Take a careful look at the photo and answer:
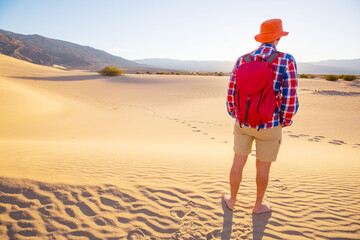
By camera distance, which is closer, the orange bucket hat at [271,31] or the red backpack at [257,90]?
the red backpack at [257,90]

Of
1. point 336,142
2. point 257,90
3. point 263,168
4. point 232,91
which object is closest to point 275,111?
point 257,90

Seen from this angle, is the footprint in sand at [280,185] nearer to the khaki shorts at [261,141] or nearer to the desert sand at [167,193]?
the desert sand at [167,193]

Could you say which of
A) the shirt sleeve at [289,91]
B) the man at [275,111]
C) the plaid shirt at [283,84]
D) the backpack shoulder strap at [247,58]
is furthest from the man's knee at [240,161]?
the backpack shoulder strap at [247,58]

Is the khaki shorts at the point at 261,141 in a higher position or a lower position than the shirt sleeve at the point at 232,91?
lower

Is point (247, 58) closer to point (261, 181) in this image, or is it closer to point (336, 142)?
point (261, 181)

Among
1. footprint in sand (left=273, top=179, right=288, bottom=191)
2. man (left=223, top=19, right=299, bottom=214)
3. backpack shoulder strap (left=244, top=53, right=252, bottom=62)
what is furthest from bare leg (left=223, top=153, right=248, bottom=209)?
footprint in sand (left=273, top=179, right=288, bottom=191)

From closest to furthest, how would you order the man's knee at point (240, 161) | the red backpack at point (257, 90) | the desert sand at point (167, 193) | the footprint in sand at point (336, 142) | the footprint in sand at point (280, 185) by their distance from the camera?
the red backpack at point (257, 90) → the desert sand at point (167, 193) → the man's knee at point (240, 161) → the footprint in sand at point (280, 185) → the footprint in sand at point (336, 142)

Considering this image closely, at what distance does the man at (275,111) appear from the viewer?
177 cm

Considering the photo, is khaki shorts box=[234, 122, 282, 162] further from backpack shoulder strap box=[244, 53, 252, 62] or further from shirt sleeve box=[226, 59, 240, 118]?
backpack shoulder strap box=[244, 53, 252, 62]

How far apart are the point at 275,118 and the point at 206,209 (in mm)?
1385

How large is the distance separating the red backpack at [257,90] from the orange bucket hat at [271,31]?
201 mm

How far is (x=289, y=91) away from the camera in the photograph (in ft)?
5.83

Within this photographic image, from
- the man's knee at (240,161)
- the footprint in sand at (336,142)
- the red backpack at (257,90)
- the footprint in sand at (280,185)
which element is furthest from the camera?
the footprint in sand at (336,142)

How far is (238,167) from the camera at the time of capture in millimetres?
2205
